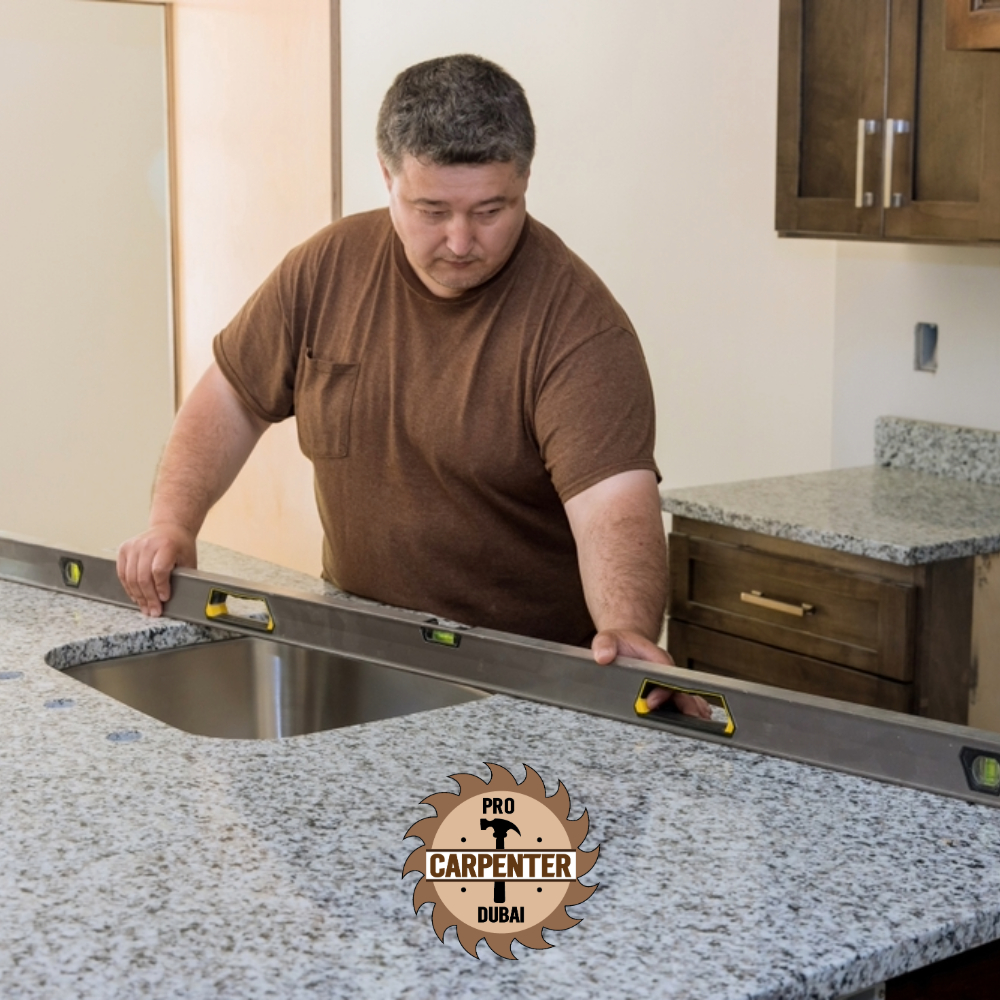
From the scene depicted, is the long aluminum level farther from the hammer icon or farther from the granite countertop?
the granite countertop

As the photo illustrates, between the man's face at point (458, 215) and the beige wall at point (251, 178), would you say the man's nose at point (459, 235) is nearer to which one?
the man's face at point (458, 215)

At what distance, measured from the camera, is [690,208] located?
3357 millimetres

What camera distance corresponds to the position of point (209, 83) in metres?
4.95

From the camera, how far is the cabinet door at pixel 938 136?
2479 millimetres

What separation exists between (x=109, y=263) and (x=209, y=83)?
0.69 meters

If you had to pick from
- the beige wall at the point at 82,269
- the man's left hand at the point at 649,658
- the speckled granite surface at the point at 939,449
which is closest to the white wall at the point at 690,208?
the speckled granite surface at the point at 939,449

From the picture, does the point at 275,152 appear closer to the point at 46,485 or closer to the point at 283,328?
the point at 46,485

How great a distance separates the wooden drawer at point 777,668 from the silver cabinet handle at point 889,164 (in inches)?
32.7

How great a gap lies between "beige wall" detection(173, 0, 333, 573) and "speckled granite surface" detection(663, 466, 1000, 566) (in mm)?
2119

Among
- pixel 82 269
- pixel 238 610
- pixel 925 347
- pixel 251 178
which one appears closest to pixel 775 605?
pixel 925 347

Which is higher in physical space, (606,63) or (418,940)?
(606,63)

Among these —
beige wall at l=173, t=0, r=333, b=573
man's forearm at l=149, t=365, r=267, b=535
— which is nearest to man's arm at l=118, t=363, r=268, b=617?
man's forearm at l=149, t=365, r=267, b=535

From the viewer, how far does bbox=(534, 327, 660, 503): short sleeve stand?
1878 mm

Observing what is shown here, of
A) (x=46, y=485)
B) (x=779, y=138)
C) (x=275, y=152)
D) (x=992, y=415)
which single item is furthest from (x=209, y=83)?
(x=992, y=415)
